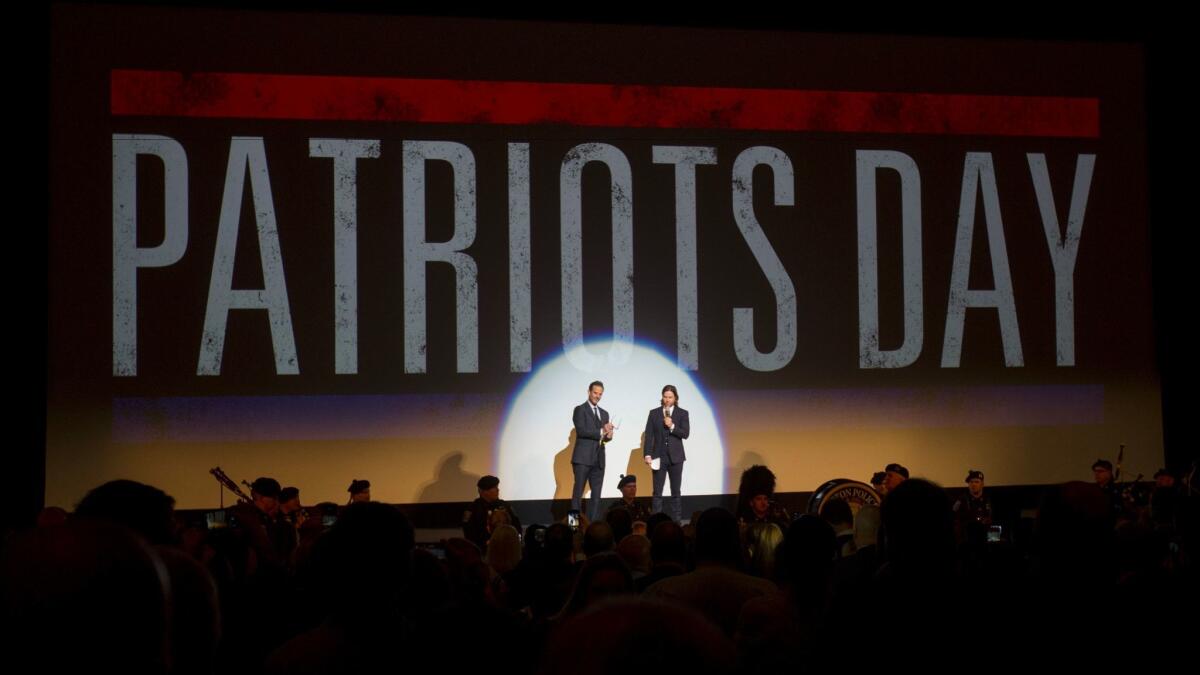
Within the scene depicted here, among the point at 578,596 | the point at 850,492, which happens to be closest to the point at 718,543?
the point at 578,596

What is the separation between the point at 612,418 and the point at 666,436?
0.62m

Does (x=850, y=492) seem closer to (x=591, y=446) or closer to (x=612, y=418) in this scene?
(x=591, y=446)

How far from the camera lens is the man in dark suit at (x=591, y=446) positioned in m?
10.7

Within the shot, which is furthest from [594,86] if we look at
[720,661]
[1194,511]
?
[720,661]

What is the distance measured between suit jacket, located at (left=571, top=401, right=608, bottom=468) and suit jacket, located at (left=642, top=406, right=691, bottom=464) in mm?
442

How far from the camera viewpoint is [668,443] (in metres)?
10.8

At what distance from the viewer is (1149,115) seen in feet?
39.5

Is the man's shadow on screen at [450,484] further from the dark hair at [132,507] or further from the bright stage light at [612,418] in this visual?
the dark hair at [132,507]

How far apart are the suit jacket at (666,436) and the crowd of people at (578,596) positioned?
21.9 ft

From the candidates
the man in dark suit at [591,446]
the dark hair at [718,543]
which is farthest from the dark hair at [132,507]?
the man in dark suit at [591,446]

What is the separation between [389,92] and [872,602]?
9.54 metres

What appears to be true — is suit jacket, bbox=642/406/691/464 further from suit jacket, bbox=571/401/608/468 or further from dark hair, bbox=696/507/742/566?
dark hair, bbox=696/507/742/566

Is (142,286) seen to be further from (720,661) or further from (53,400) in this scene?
(720,661)

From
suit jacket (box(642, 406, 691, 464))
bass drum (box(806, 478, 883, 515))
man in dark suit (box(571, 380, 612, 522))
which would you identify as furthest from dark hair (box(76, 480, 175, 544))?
suit jacket (box(642, 406, 691, 464))
